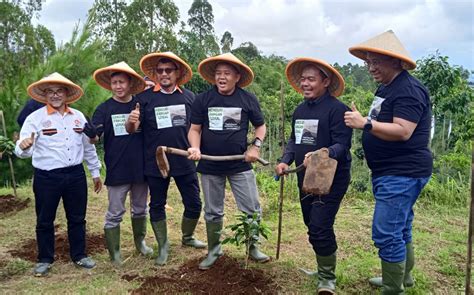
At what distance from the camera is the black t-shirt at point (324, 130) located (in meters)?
3.02


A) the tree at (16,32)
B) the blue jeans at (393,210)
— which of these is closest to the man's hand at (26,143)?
the blue jeans at (393,210)

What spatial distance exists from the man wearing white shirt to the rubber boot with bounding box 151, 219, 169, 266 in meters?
0.63

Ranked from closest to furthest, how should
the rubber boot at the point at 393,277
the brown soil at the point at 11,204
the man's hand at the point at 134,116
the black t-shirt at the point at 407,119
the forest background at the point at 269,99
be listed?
1. the black t-shirt at the point at 407,119
2. the rubber boot at the point at 393,277
3. the man's hand at the point at 134,116
4. the brown soil at the point at 11,204
5. the forest background at the point at 269,99

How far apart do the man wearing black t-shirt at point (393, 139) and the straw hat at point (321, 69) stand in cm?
23

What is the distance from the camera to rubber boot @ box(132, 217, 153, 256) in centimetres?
397

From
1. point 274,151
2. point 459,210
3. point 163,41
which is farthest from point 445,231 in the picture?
point 163,41

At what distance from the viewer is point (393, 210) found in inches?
110

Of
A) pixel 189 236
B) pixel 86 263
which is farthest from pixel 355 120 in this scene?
pixel 86 263

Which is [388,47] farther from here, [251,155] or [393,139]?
[251,155]

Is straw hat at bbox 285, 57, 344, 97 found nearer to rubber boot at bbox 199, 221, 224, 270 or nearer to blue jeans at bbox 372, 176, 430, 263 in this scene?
blue jeans at bbox 372, 176, 430, 263

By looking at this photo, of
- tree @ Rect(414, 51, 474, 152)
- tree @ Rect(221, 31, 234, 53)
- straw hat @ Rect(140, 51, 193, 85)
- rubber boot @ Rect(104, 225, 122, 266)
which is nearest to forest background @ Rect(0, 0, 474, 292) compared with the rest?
tree @ Rect(414, 51, 474, 152)

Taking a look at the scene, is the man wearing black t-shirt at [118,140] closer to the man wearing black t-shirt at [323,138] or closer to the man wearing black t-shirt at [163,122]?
the man wearing black t-shirt at [163,122]

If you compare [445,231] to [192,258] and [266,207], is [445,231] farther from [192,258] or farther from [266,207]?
[192,258]

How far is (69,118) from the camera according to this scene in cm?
355
